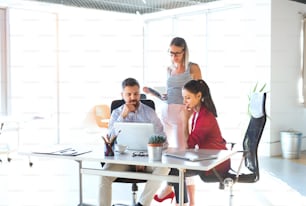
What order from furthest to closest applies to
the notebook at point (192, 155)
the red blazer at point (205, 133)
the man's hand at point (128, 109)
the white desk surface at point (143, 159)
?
the man's hand at point (128, 109) → the red blazer at point (205, 133) → the notebook at point (192, 155) → the white desk surface at point (143, 159)

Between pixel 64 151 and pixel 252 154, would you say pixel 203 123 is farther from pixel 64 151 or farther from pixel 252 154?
pixel 64 151

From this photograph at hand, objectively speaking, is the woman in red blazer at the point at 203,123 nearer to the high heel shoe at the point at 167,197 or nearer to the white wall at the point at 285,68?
the high heel shoe at the point at 167,197

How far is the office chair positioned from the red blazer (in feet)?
0.70

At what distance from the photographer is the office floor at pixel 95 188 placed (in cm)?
391

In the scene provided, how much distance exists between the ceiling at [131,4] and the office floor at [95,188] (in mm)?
2967

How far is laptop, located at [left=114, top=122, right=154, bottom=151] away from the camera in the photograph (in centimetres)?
272

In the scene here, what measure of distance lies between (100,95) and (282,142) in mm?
3727

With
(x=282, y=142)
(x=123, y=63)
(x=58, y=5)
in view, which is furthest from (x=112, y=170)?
(x=123, y=63)

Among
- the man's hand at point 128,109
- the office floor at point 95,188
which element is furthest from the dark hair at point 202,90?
the office floor at point 95,188

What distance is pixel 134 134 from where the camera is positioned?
279cm

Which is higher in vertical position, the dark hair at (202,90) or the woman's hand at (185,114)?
the dark hair at (202,90)

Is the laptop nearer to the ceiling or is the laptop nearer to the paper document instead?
the paper document

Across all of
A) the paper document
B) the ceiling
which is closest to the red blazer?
the paper document

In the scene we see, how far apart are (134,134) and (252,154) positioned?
0.94 m
